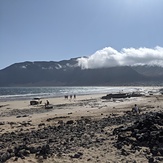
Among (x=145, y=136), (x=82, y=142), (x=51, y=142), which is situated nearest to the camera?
(x=145, y=136)

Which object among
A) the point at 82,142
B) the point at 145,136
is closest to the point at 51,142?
the point at 82,142

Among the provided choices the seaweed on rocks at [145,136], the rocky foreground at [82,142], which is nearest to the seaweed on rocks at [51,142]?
the rocky foreground at [82,142]

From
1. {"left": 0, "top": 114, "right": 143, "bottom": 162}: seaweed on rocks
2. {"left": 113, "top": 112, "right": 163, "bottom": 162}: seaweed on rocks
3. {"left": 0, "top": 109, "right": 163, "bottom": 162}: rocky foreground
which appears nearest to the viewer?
{"left": 0, "top": 109, "right": 163, "bottom": 162}: rocky foreground

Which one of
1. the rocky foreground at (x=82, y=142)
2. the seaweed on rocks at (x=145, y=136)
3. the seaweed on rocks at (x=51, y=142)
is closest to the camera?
the rocky foreground at (x=82, y=142)

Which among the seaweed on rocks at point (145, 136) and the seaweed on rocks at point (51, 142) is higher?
the seaweed on rocks at point (145, 136)

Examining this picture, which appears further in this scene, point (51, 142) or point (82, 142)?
point (51, 142)

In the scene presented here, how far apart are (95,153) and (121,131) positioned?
4059mm

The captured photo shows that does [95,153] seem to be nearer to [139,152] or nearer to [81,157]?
[81,157]

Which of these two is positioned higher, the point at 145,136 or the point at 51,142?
the point at 145,136

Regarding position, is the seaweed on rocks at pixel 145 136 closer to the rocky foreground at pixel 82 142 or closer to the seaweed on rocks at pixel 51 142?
the rocky foreground at pixel 82 142

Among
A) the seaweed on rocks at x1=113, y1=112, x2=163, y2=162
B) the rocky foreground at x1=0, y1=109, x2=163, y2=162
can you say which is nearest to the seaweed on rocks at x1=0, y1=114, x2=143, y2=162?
the rocky foreground at x1=0, y1=109, x2=163, y2=162

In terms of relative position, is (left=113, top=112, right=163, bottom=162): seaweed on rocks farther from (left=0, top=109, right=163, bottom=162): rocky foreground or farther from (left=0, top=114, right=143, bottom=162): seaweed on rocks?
(left=0, top=114, right=143, bottom=162): seaweed on rocks

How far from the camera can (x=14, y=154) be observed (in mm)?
13078

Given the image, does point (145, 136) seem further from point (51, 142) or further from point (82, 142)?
point (51, 142)
